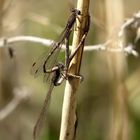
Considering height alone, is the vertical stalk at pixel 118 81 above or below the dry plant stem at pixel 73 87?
above

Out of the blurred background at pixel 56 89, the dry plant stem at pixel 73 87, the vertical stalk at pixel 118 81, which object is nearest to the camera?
the dry plant stem at pixel 73 87

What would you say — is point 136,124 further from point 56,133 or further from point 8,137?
point 8,137

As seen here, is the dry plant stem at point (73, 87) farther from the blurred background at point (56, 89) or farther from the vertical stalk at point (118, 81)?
the blurred background at point (56, 89)

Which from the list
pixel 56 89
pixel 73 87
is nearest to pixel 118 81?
pixel 73 87

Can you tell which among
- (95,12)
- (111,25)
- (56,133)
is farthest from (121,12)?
(56,133)

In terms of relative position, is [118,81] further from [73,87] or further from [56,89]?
[56,89]

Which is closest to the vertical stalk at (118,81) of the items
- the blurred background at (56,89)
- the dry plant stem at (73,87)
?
the blurred background at (56,89)

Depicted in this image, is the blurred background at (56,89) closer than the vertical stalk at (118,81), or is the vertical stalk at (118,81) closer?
the vertical stalk at (118,81)

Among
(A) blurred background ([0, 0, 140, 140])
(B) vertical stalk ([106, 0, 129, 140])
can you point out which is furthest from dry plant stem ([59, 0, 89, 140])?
(A) blurred background ([0, 0, 140, 140])
